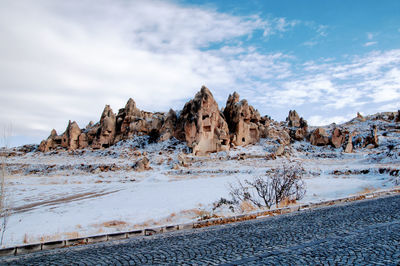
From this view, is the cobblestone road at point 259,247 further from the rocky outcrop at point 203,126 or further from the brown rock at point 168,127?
the brown rock at point 168,127

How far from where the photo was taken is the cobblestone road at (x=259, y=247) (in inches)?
185

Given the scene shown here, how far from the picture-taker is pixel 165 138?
54.5m

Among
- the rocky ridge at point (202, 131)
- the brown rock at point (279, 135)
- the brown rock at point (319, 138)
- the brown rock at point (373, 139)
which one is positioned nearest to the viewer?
the brown rock at point (373, 139)

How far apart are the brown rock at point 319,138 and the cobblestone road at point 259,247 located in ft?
158

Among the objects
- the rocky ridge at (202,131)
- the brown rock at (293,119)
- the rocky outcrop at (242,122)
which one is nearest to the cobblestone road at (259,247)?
the rocky ridge at (202,131)

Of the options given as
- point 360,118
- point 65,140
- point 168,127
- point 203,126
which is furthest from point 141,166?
point 360,118

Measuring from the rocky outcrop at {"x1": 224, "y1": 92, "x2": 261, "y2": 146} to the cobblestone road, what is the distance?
4492 centimetres

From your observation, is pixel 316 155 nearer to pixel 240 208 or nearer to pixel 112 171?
pixel 112 171

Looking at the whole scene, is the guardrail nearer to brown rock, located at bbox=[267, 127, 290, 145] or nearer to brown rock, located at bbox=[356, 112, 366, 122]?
brown rock, located at bbox=[267, 127, 290, 145]

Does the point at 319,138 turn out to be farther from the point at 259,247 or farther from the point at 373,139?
the point at 259,247

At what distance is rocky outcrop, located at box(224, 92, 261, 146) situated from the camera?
53403 mm

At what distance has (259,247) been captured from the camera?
548cm

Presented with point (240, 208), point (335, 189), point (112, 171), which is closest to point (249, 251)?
point (240, 208)

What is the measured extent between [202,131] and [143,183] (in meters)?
24.2
